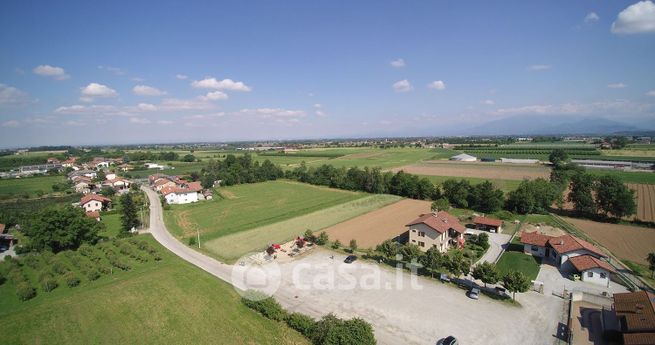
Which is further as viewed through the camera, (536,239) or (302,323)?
(536,239)

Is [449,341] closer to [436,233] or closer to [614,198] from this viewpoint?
[436,233]

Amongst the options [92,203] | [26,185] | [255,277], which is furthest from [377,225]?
[26,185]

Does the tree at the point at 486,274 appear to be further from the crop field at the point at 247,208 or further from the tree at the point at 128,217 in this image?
the tree at the point at 128,217

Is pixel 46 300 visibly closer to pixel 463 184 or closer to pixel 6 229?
pixel 6 229

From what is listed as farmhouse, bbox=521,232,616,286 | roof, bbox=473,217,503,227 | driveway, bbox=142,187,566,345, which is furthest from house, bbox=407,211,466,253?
driveway, bbox=142,187,566,345

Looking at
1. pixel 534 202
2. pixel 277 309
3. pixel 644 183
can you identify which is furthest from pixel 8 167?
pixel 644 183

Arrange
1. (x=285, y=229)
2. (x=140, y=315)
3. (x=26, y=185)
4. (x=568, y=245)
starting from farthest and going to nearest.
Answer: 1. (x=26, y=185)
2. (x=285, y=229)
3. (x=568, y=245)
4. (x=140, y=315)

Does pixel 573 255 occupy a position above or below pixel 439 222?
below
